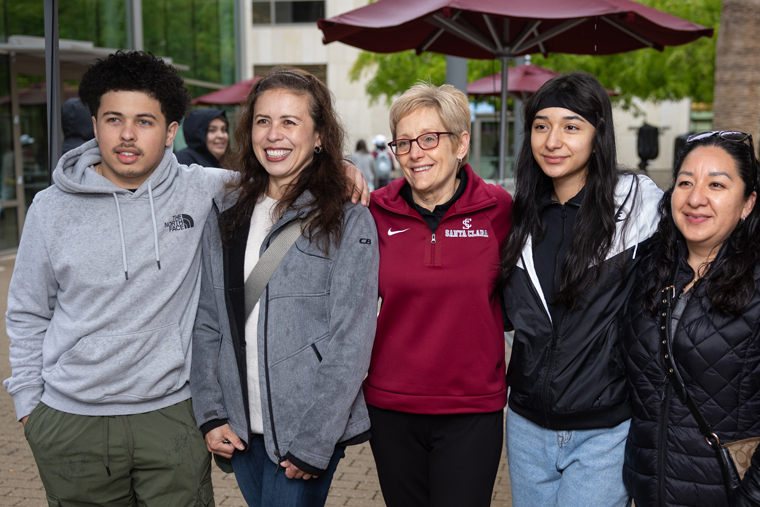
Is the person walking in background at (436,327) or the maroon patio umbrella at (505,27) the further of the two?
the maroon patio umbrella at (505,27)

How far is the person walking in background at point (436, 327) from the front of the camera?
8.77ft

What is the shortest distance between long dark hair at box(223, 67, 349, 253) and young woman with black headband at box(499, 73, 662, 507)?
691 millimetres

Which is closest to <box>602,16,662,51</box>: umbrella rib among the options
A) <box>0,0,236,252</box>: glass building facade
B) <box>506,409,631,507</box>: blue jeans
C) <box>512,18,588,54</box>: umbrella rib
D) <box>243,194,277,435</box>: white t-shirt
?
<box>512,18,588,54</box>: umbrella rib

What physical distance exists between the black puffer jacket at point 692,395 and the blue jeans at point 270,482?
1087 mm

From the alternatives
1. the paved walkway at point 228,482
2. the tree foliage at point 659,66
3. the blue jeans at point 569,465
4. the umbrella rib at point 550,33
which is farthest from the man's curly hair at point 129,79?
the tree foliage at point 659,66

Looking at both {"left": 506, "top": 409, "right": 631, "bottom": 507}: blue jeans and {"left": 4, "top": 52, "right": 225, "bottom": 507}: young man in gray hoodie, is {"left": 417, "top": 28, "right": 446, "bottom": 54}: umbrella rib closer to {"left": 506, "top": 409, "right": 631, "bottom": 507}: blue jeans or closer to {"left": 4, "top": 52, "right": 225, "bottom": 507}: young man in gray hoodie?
{"left": 4, "top": 52, "right": 225, "bottom": 507}: young man in gray hoodie

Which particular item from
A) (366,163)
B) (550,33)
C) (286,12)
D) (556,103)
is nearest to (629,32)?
(550,33)

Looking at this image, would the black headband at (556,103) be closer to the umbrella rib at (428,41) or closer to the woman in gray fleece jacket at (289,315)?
the woman in gray fleece jacket at (289,315)

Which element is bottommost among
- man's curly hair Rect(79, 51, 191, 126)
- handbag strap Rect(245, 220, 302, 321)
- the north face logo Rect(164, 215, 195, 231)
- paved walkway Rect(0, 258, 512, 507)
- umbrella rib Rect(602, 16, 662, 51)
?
paved walkway Rect(0, 258, 512, 507)

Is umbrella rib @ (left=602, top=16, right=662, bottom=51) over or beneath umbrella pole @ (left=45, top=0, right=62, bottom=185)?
over

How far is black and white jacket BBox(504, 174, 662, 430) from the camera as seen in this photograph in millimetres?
2549

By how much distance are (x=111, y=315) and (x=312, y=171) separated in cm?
89

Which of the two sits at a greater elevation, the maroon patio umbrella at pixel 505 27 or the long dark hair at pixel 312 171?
the maroon patio umbrella at pixel 505 27

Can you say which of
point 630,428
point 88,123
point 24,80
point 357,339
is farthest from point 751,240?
point 24,80
